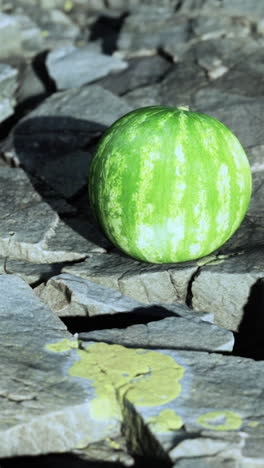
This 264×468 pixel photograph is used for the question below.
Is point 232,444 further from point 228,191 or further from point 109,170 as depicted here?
point 109,170

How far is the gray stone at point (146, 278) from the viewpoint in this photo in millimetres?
2857

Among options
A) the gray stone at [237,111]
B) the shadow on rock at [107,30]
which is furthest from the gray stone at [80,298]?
the shadow on rock at [107,30]

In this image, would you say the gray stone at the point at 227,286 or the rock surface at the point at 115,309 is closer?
the rock surface at the point at 115,309

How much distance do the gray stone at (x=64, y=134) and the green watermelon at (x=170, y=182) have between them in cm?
98

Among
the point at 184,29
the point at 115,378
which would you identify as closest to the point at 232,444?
the point at 115,378

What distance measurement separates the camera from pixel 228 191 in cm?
270

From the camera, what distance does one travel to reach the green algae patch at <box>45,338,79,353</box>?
2.47 meters

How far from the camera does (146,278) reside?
2857 millimetres

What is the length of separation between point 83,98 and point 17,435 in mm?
2901

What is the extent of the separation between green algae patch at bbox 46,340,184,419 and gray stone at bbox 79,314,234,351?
0.08m

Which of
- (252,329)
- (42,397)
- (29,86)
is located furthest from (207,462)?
(29,86)

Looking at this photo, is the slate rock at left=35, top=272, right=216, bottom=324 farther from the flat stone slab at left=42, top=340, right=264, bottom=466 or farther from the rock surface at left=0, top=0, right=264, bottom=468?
the flat stone slab at left=42, top=340, right=264, bottom=466

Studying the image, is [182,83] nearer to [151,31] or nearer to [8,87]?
[151,31]

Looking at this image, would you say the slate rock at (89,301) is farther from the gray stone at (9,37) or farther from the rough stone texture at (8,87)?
the gray stone at (9,37)
